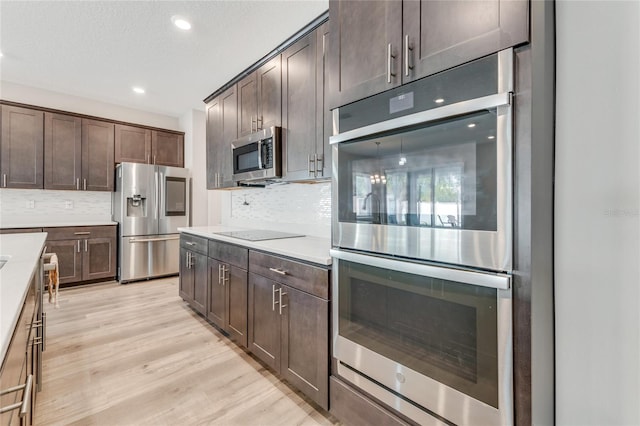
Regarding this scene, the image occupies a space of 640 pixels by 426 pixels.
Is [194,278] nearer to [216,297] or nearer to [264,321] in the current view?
[216,297]

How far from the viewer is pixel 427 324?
3.83 feet

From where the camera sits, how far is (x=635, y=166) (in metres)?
0.91

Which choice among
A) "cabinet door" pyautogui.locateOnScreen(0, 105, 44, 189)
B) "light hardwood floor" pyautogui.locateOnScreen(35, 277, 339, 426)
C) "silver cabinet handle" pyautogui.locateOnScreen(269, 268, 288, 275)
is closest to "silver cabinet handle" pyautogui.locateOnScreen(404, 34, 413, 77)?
"silver cabinet handle" pyautogui.locateOnScreen(269, 268, 288, 275)

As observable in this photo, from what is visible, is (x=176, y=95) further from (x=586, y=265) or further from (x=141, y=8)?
(x=586, y=265)

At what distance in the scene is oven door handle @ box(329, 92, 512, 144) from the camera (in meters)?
0.95

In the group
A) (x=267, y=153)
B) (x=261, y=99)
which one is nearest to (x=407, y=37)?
(x=267, y=153)

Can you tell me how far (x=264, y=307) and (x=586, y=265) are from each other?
170cm

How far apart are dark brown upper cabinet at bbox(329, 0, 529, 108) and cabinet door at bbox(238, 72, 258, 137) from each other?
53.0 inches

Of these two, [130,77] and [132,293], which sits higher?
[130,77]

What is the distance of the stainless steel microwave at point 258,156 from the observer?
2410 millimetres

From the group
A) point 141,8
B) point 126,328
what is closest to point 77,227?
point 126,328

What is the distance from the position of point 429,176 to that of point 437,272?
0.37 m

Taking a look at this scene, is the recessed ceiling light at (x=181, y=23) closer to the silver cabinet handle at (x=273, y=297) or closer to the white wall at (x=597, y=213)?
the silver cabinet handle at (x=273, y=297)

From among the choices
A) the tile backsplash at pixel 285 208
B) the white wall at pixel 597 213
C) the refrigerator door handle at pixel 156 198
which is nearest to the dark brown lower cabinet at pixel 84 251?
the refrigerator door handle at pixel 156 198
